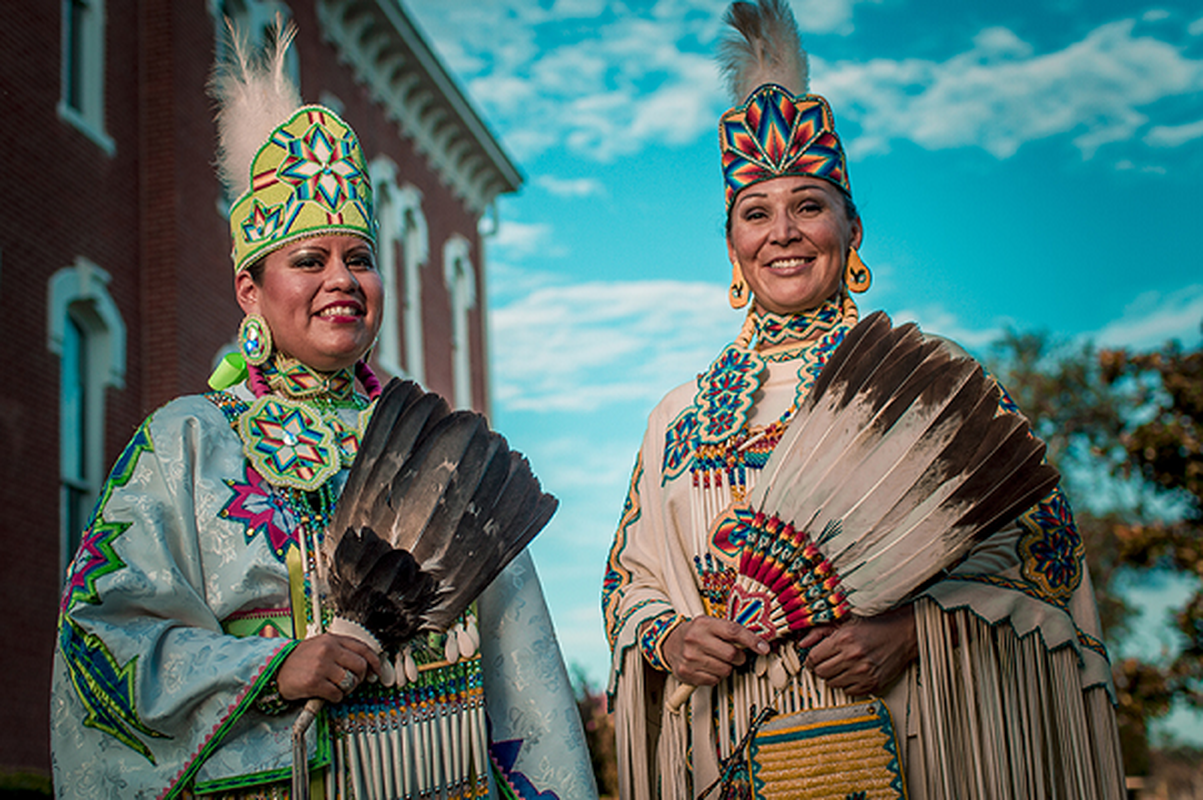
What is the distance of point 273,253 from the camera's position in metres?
3.10

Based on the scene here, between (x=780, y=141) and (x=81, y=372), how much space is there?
9.18 meters

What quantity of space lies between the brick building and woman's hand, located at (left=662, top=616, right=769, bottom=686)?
6.89m

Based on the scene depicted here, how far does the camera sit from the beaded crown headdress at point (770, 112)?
10.9 feet

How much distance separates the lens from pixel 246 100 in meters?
3.38

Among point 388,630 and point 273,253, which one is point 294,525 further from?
point 273,253

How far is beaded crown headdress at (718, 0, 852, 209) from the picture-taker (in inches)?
131

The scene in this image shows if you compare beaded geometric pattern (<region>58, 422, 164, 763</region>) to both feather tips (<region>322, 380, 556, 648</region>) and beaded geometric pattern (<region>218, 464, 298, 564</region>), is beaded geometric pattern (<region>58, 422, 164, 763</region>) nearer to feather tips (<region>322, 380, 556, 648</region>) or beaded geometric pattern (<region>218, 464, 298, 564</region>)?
beaded geometric pattern (<region>218, 464, 298, 564</region>)

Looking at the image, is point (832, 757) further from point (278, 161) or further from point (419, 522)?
point (278, 161)

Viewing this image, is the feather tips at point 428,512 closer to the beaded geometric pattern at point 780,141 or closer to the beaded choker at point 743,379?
the beaded choker at point 743,379

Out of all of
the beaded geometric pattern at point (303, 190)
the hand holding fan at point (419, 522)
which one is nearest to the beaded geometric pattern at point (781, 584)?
the hand holding fan at point (419, 522)

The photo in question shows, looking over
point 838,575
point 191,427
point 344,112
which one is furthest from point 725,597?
point 344,112

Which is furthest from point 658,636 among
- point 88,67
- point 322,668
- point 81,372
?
point 88,67

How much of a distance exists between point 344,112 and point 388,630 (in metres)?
14.8

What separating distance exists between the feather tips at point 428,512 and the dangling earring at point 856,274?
1.18 meters
